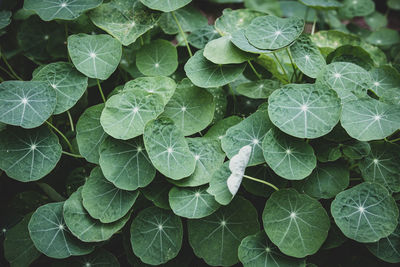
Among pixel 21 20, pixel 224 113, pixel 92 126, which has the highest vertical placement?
pixel 21 20

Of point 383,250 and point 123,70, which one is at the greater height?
point 123,70

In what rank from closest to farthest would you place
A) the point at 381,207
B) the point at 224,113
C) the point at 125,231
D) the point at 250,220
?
the point at 381,207
the point at 250,220
the point at 125,231
the point at 224,113

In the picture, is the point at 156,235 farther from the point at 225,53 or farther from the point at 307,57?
the point at 307,57

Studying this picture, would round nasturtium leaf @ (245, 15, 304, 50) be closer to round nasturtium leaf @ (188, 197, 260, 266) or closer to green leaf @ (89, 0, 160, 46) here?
green leaf @ (89, 0, 160, 46)

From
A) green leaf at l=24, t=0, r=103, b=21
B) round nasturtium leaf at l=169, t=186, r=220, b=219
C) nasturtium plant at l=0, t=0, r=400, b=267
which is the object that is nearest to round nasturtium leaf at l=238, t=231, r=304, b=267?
nasturtium plant at l=0, t=0, r=400, b=267

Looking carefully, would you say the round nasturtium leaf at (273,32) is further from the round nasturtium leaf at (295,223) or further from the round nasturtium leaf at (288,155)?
the round nasturtium leaf at (295,223)

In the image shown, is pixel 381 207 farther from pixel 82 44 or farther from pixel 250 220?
pixel 82 44

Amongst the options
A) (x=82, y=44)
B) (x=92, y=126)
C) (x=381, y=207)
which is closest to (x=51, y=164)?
(x=92, y=126)
